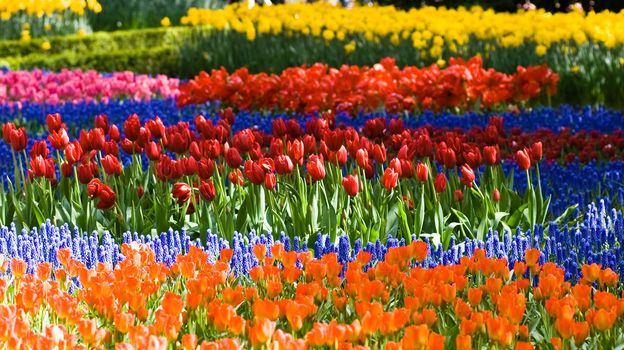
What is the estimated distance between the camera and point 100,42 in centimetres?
1469

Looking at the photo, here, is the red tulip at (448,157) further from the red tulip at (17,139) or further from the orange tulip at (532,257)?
the red tulip at (17,139)

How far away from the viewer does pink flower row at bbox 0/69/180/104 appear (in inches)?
398

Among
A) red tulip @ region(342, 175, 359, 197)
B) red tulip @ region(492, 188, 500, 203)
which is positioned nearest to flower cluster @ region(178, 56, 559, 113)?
red tulip @ region(492, 188, 500, 203)

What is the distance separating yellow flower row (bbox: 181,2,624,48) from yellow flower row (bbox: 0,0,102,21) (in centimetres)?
180

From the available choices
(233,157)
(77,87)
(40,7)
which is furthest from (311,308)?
(40,7)

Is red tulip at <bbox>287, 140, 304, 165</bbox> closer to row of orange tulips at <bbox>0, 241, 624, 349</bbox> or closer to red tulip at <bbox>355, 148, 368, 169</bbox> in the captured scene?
red tulip at <bbox>355, 148, 368, 169</bbox>

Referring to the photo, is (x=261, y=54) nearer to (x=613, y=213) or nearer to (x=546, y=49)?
(x=546, y=49)

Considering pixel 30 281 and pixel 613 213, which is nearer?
pixel 30 281

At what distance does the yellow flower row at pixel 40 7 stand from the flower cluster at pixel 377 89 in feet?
21.7

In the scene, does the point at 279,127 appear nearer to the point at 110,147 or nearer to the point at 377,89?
the point at 110,147

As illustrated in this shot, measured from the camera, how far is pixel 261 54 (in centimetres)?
1272

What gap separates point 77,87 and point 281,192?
5939 mm

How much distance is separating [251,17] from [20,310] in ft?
38.3

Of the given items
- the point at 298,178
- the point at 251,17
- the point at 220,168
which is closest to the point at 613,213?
the point at 298,178
